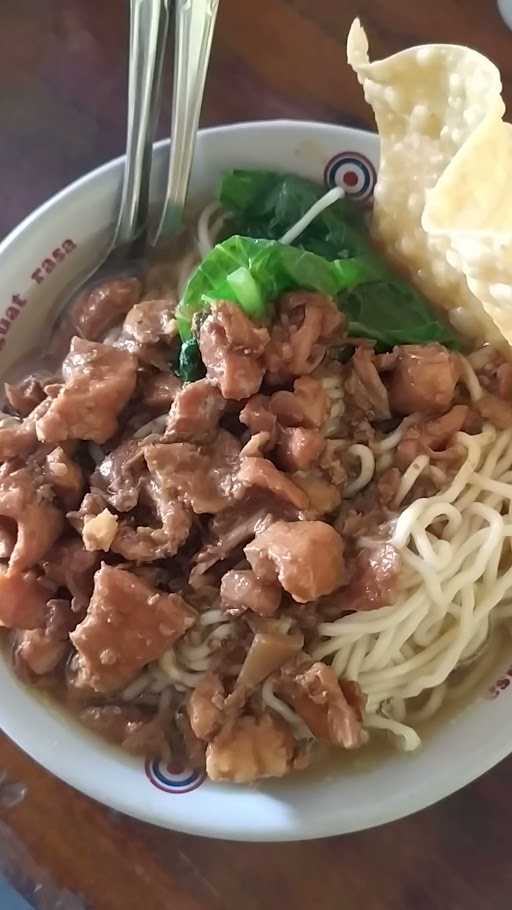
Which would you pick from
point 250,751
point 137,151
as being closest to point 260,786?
point 250,751

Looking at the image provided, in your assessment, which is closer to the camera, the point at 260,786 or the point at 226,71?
the point at 260,786

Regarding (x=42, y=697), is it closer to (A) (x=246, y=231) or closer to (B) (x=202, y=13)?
(A) (x=246, y=231)

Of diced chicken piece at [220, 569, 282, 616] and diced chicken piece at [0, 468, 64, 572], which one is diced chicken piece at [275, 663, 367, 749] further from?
diced chicken piece at [0, 468, 64, 572]

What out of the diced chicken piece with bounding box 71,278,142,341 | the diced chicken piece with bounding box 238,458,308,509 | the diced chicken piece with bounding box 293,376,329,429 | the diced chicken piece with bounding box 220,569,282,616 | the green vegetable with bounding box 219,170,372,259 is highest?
the green vegetable with bounding box 219,170,372,259

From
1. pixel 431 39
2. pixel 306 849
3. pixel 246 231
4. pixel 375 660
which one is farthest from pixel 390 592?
pixel 431 39

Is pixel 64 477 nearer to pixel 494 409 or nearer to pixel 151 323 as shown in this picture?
pixel 151 323

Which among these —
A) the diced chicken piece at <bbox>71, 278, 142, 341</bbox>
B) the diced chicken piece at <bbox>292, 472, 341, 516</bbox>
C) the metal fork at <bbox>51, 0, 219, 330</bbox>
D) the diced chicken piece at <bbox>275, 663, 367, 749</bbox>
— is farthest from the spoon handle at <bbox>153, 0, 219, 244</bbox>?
the diced chicken piece at <bbox>275, 663, 367, 749</bbox>
